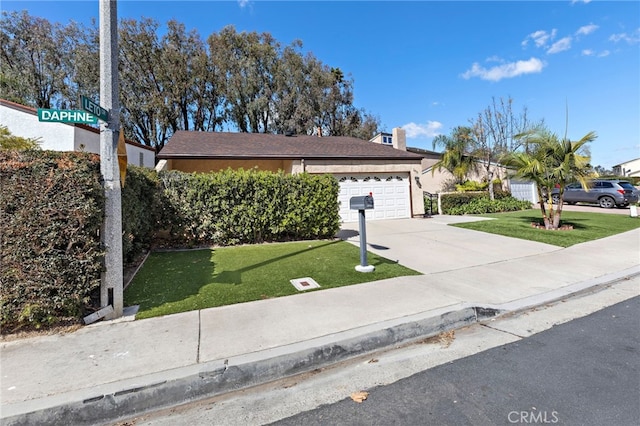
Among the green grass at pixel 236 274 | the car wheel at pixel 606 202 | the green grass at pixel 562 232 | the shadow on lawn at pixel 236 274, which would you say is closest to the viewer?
the green grass at pixel 236 274

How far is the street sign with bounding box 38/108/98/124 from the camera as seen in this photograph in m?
3.52

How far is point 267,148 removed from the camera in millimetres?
15305

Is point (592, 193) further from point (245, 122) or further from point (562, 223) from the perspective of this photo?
point (245, 122)

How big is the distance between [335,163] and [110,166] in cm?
1085

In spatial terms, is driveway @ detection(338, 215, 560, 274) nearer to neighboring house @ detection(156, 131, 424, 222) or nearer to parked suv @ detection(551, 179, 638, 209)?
neighboring house @ detection(156, 131, 424, 222)

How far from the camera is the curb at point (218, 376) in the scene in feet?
8.16

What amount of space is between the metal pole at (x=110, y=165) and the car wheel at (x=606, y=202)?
2655 cm

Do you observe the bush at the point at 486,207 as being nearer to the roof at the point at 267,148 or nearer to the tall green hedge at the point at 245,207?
the roof at the point at 267,148

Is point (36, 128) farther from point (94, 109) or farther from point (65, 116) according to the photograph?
point (94, 109)

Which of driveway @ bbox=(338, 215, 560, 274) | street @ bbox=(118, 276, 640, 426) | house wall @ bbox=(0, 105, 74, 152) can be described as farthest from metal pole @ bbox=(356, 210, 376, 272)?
house wall @ bbox=(0, 105, 74, 152)

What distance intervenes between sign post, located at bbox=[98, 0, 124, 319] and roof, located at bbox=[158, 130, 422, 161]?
9.22m

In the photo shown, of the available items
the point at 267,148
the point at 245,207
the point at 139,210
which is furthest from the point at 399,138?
the point at 139,210

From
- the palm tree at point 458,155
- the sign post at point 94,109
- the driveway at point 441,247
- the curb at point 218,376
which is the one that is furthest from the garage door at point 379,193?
the sign post at point 94,109

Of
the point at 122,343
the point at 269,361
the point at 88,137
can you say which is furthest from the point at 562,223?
the point at 88,137
